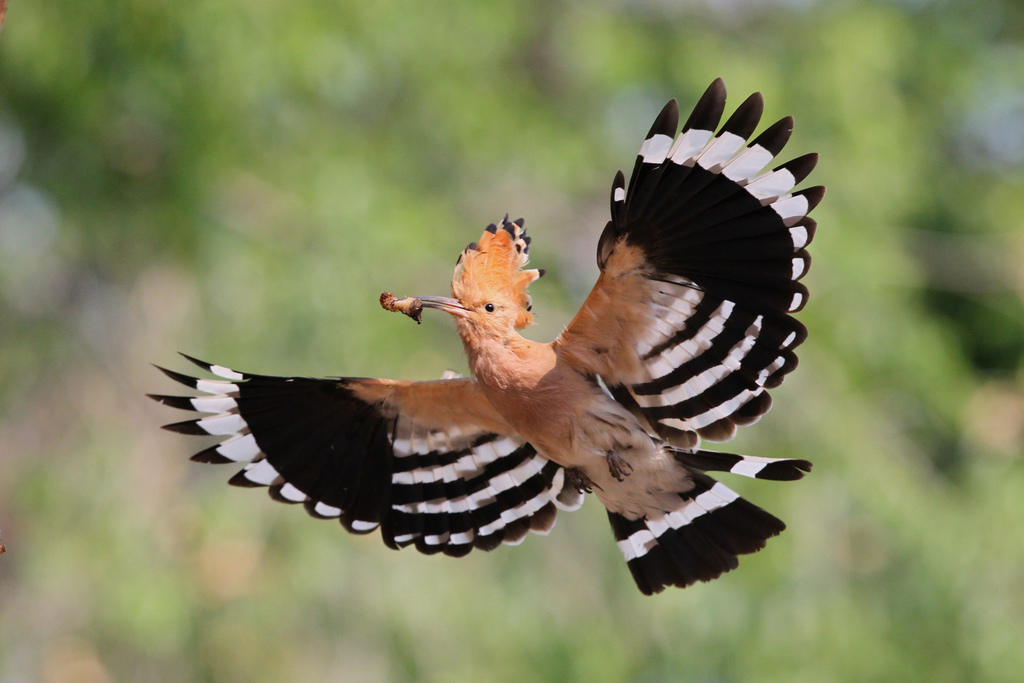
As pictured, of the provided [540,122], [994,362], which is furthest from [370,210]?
[994,362]

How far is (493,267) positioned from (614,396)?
45 cm

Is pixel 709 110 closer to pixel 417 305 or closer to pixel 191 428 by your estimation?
pixel 417 305

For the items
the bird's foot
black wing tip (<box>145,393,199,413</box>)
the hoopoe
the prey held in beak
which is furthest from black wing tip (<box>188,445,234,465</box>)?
the bird's foot

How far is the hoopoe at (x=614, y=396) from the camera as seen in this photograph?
1947mm

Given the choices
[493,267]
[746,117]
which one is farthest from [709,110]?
[493,267]

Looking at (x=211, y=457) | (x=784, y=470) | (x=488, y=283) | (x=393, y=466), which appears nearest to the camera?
(x=784, y=470)

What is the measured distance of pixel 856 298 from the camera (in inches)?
193

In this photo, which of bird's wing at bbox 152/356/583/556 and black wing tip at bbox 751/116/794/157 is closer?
black wing tip at bbox 751/116/794/157

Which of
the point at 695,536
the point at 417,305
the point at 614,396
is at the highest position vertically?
the point at 417,305

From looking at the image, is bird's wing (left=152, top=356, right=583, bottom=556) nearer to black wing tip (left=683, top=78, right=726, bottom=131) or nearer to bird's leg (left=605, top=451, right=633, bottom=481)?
bird's leg (left=605, top=451, right=633, bottom=481)

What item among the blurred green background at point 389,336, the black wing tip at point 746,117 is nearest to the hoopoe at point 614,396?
the black wing tip at point 746,117

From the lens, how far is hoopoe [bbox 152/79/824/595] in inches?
76.7

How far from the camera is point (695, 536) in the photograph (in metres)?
2.51

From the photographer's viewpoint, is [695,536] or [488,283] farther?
[695,536]
